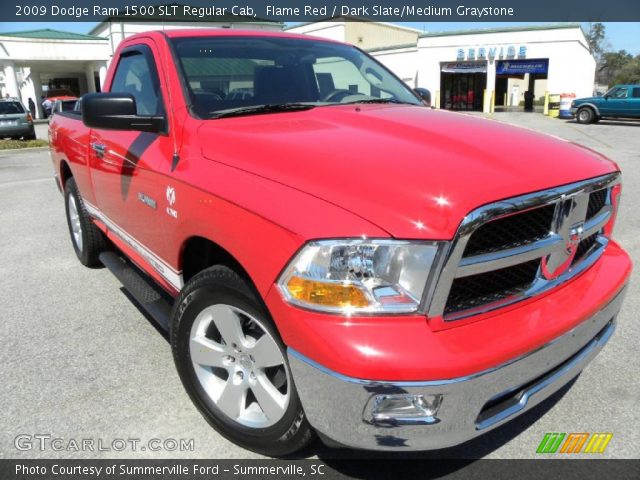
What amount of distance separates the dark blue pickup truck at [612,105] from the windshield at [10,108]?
23.9 meters

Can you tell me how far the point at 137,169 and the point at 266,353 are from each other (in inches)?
55.9

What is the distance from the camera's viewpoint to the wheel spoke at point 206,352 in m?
2.27

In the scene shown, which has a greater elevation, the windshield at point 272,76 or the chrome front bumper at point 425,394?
the windshield at point 272,76

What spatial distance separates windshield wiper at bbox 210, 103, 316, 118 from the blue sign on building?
32.5m

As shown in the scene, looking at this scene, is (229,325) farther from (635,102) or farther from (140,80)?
(635,102)

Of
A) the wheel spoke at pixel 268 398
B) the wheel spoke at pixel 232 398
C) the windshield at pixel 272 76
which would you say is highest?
the windshield at pixel 272 76

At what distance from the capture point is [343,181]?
180 cm

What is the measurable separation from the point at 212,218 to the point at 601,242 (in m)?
1.82

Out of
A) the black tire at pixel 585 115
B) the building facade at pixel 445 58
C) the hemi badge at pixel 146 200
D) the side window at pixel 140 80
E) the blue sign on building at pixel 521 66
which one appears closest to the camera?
the hemi badge at pixel 146 200

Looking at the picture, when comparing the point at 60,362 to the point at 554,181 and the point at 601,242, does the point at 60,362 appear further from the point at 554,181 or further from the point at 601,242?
the point at 601,242

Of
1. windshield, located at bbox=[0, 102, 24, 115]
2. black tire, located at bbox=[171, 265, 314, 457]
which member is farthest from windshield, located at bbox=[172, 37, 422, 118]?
windshield, located at bbox=[0, 102, 24, 115]

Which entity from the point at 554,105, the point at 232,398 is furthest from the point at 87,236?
the point at 554,105

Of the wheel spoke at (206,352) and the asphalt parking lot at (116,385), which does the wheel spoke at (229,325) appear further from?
the asphalt parking lot at (116,385)

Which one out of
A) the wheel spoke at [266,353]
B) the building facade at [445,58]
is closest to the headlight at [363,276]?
the wheel spoke at [266,353]
